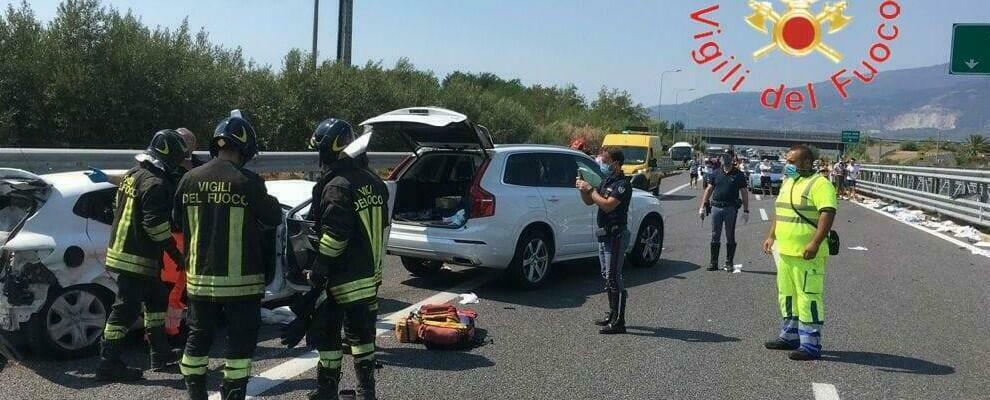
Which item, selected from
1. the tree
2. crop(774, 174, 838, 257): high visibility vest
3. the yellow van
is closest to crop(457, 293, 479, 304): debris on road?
crop(774, 174, 838, 257): high visibility vest

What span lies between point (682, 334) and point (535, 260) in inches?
88.7

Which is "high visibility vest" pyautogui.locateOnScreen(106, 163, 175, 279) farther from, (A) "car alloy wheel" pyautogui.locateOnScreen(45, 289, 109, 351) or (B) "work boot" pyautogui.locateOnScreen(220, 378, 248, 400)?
(B) "work boot" pyautogui.locateOnScreen(220, 378, 248, 400)

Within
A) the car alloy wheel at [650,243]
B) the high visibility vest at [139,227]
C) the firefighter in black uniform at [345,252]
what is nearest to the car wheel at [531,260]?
the car alloy wheel at [650,243]

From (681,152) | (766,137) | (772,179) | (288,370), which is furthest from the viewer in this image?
(766,137)

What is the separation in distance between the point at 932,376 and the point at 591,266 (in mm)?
5298

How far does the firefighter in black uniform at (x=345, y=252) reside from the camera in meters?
4.30

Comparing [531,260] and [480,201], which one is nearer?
[480,201]

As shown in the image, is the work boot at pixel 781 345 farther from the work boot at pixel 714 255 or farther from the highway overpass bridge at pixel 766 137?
the highway overpass bridge at pixel 766 137

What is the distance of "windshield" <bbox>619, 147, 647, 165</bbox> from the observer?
28.2 m

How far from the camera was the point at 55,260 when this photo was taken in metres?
5.42

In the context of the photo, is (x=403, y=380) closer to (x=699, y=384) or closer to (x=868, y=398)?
(x=699, y=384)

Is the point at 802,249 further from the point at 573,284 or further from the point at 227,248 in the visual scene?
the point at 227,248

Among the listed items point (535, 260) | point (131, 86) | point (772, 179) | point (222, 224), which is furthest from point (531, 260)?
point (772, 179)

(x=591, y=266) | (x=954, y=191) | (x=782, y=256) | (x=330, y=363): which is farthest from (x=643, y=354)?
(x=954, y=191)
